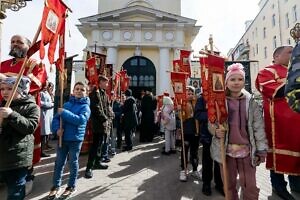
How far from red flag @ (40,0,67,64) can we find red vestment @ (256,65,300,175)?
3081mm

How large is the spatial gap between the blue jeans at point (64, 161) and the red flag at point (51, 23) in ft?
5.48

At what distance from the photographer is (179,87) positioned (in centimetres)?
677

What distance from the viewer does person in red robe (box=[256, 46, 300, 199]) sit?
164 inches

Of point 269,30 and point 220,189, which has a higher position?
point 269,30

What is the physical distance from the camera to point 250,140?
11.6 feet

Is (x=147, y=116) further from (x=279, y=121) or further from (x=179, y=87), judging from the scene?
(x=279, y=121)

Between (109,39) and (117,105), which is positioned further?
(109,39)

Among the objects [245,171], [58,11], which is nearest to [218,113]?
[245,171]

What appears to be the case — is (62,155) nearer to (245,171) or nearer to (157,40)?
(245,171)

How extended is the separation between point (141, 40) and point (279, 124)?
64.6ft

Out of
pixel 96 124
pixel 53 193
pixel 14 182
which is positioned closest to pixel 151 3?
pixel 96 124

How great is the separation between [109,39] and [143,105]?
1286cm

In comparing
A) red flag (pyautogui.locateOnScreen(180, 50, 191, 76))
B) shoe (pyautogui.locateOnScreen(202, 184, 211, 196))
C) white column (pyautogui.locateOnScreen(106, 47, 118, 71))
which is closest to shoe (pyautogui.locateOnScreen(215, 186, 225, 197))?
shoe (pyautogui.locateOnScreen(202, 184, 211, 196))

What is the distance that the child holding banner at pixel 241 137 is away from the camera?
3461 mm
